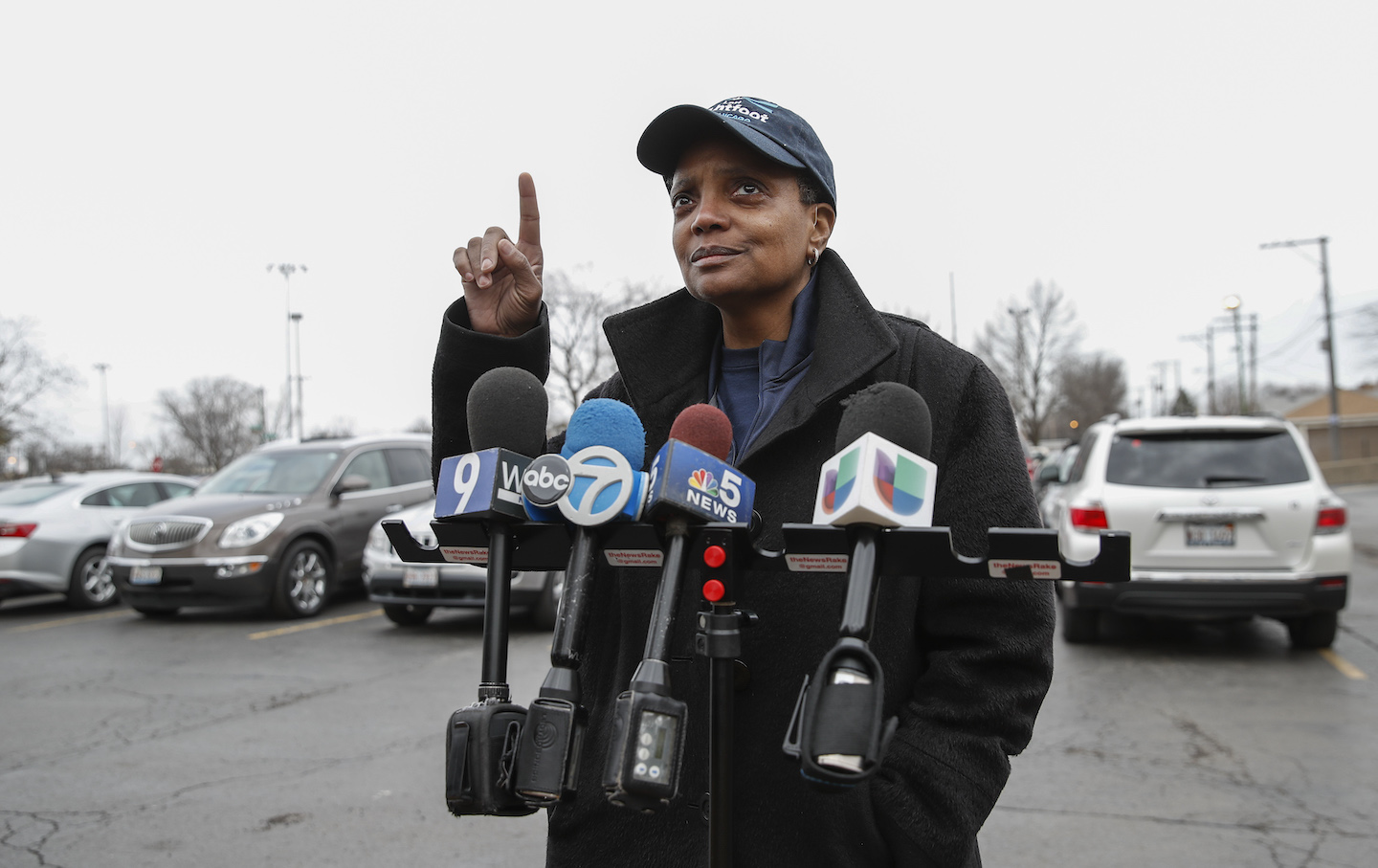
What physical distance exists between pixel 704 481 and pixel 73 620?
11207mm

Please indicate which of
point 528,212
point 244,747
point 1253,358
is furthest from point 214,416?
point 528,212

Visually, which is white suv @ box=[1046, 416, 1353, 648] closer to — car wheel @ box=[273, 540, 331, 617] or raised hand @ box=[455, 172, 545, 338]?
raised hand @ box=[455, 172, 545, 338]

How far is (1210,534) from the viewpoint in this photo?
7.04m

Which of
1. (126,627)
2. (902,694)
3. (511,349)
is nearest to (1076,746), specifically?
(902,694)

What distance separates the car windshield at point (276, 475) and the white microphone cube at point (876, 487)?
32.9 feet

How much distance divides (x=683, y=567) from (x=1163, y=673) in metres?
6.58

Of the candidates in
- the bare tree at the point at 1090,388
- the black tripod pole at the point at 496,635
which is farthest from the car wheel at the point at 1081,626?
the bare tree at the point at 1090,388

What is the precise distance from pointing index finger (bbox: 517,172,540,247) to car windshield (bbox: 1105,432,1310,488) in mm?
6527

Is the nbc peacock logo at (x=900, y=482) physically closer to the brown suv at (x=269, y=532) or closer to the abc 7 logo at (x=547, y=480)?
the abc 7 logo at (x=547, y=480)

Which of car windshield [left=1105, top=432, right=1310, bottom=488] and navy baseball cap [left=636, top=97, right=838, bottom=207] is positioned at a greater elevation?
navy baseball cap [left=636, top=97, right=838, bottom=207]

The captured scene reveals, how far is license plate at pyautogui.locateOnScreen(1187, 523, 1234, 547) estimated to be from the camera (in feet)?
23.0

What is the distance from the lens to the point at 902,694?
1678 millimetres

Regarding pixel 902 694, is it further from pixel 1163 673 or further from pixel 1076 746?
pixel 1163 673

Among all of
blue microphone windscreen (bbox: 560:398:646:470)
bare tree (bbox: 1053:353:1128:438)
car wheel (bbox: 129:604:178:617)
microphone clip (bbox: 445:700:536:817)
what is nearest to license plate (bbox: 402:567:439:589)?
car wheel (bbox: 129:604:178:617)
